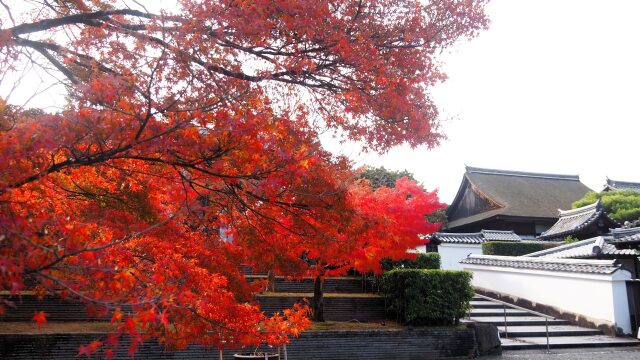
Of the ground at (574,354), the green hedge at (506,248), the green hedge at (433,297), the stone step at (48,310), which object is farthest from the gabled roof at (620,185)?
the stone step at (48,310)

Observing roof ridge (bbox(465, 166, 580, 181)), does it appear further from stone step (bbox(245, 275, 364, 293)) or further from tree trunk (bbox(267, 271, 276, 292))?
tree trunk (bbox(267, 271, 276, 292))

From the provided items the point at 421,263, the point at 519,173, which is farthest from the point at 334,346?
the point at 519,173

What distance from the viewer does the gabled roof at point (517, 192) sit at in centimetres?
3209

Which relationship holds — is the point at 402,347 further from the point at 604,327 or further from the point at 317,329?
the point at 604,327

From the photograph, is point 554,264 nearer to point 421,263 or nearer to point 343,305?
point 421,263

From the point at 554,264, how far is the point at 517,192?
61.5 ft

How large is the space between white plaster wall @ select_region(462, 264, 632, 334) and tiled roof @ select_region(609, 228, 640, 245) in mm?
1597

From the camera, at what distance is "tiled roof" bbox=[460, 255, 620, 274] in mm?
15351

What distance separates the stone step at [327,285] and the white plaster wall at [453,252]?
8.65m

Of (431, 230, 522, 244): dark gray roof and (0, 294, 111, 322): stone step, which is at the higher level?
(431, 230, 522, 244): dark gray roof

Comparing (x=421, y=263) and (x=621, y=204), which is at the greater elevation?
(x=621, y=204)

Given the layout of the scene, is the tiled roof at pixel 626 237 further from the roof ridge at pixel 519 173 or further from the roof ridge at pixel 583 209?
the roof ridge at pixel 519 173

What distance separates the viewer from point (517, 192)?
34875mm

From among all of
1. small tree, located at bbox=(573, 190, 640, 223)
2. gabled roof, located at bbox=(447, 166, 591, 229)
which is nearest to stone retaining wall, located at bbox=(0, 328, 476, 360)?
small tree, located at bbox=(573, 190, 640, 223)
